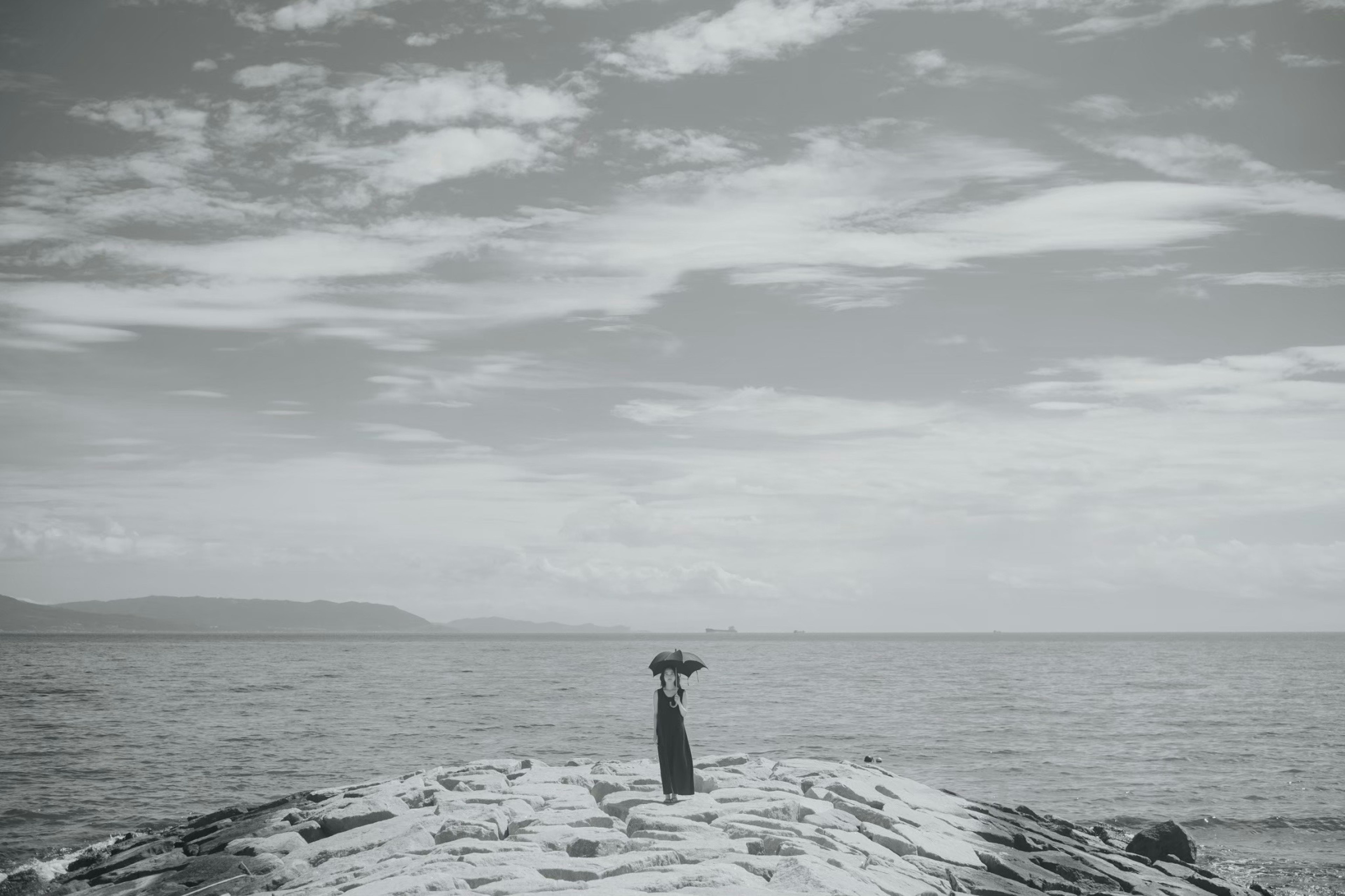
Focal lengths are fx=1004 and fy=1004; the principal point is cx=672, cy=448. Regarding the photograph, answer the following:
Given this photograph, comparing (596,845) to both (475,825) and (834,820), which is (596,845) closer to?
(475,825)

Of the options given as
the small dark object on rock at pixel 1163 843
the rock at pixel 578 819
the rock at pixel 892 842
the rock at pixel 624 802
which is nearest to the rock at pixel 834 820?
the rock at pixel 892 842

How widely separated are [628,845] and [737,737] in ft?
77.1

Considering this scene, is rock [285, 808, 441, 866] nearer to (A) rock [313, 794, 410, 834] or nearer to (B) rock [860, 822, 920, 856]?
(A) rock [313, 794, 410, 834]

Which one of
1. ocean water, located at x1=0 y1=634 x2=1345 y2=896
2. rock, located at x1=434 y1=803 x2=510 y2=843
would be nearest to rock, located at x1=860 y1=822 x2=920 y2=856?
rock, located at x1=434 y1=803 x2=510 y2=843

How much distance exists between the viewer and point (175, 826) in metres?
19.7

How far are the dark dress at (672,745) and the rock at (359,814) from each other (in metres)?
3.84

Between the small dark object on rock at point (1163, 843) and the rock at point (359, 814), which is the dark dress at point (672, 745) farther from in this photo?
the small dark object on rock at point (1163, 843)

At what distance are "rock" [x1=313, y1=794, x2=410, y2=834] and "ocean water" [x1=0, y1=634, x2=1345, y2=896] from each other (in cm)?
873

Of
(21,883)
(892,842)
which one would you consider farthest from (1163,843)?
(21,883)

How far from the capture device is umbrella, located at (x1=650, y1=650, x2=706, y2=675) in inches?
553

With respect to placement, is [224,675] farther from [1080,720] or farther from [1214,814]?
[1214,814]

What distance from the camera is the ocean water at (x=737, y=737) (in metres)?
23.5

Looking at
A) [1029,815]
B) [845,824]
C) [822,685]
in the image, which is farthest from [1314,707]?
[845,824]

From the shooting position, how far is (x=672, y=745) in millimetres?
14039
